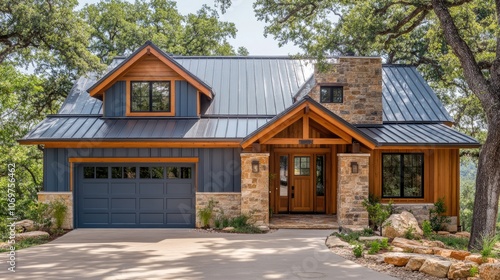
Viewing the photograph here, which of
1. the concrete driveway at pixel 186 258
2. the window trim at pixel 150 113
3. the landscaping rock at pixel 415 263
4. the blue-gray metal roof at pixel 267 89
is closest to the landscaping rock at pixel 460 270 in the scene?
the landscaping rock at pixel 415 263

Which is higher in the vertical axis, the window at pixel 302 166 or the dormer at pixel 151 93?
the dormer at pixel 151 93

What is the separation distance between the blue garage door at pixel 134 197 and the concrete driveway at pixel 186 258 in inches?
57.4

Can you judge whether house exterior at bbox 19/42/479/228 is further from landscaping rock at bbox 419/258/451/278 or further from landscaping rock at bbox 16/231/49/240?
landscaping rock at bbox 419/258/451/278

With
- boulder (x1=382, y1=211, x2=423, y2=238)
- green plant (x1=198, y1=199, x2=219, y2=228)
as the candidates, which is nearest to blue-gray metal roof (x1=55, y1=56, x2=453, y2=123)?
green plant (x1=198, y1=199, x2=219, y2=228)

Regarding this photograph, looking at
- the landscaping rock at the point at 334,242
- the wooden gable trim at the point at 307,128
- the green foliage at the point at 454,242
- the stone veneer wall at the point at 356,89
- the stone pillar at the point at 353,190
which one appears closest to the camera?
the landscaping rock at the point at 334,242

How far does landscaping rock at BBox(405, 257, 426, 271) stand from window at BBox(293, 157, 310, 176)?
27.6ft

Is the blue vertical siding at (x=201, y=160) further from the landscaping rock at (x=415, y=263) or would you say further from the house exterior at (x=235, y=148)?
the landscaping rock at (x=415, y=263)

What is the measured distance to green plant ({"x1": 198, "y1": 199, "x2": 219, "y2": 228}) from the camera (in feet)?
47.9

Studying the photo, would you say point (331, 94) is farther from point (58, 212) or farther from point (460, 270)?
point (58, 212)

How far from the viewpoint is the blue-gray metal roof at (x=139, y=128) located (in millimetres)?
14586

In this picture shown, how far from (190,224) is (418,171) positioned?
7.87m

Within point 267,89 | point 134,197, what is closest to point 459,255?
point 134,197

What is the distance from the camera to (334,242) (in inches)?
457

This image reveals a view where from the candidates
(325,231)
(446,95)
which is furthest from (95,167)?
(446,95)
